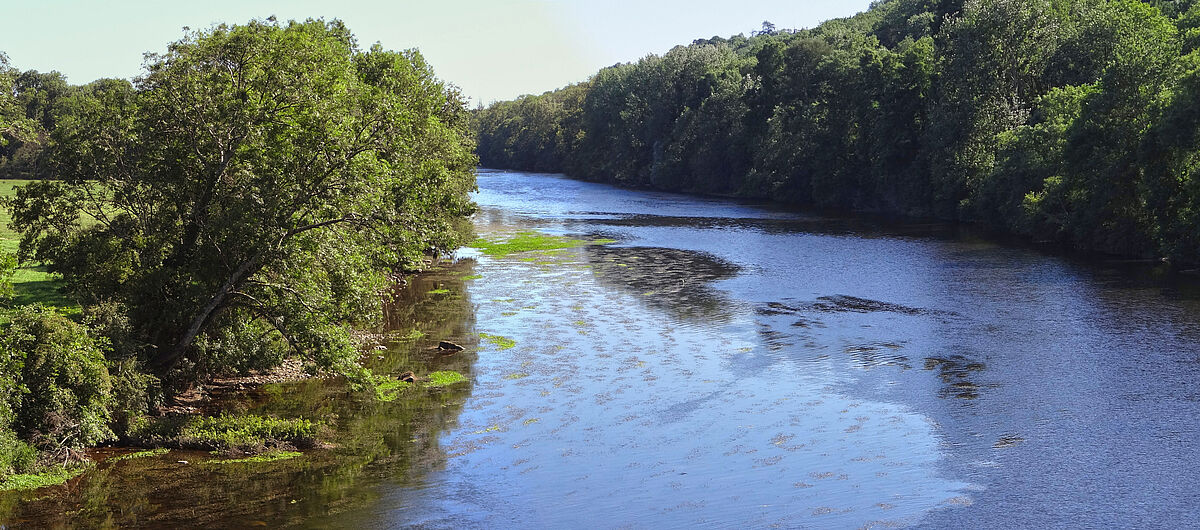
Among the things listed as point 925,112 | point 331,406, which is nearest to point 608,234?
point 925,112

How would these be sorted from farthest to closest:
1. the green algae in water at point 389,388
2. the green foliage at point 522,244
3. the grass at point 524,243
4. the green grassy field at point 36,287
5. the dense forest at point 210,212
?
the grass at point 524,243, the green foliage at point 522,244, the green grassy field at point 36,287, the green algae in water at point 389,388, the dense forest at point 210,212

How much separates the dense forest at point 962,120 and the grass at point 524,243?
107ft

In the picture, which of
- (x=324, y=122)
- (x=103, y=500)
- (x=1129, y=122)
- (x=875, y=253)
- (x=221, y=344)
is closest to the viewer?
(x=103, y=500)

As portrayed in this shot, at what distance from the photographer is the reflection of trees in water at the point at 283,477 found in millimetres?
20719

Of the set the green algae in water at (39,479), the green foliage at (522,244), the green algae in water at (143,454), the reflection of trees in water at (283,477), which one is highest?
the green foliage at (522,244)

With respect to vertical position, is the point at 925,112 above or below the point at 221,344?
above

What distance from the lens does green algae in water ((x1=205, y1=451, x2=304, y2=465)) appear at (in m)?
24.5

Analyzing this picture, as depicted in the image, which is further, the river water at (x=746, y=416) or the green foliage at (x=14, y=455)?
the river water at (x=746, y=416)

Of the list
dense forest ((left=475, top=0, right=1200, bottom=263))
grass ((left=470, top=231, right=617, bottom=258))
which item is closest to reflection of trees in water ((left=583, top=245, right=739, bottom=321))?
grass ((left=470, top=231, right=617, bottom=258))

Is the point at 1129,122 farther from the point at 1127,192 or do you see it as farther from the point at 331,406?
the point at 331,406

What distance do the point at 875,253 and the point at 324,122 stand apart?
47.5m

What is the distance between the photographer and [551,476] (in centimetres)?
2434

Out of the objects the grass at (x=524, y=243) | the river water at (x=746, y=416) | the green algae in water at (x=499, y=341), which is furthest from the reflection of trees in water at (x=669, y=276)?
the green algae in water at (x=499, y=341)

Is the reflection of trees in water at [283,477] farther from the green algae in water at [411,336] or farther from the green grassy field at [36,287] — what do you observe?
the green grassy field at [36,287]
